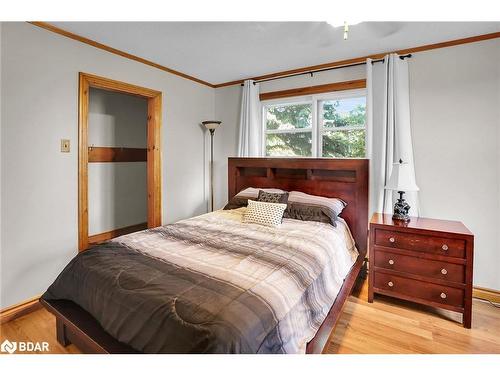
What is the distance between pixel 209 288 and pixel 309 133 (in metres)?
2.53

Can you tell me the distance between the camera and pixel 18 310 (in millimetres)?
2139

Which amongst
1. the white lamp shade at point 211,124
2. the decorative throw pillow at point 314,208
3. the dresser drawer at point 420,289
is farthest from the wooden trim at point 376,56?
the dresser drawer at point 420,289

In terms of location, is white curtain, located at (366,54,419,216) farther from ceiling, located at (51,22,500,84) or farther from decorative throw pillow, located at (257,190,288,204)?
decorative throw pillow, located at (257,190,288,204)

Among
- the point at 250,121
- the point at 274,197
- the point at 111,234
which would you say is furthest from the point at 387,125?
the point at 111,234

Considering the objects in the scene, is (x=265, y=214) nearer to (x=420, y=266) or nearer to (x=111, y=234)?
(x=420, y=266)

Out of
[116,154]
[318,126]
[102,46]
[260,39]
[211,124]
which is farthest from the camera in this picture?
[116,154]

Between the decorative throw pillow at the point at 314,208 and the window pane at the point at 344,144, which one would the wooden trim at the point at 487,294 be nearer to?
the decorative throw pillow at the point at 314,208

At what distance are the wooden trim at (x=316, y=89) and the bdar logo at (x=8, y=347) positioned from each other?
3.28 metres

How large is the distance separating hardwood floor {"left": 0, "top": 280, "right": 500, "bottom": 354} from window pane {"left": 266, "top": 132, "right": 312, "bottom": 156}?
1.80m

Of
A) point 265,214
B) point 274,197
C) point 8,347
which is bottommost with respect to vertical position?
point 8,347

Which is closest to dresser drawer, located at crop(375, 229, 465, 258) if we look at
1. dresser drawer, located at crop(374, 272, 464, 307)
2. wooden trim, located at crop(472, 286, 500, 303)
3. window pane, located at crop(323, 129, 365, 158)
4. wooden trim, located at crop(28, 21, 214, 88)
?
dresser drawer, located at crop(374, 272, 464, 307)

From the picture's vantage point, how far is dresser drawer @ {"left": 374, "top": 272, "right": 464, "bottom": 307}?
206 centimetres

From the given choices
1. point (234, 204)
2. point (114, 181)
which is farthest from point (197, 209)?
point (114, 181)

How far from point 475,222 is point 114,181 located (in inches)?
166
